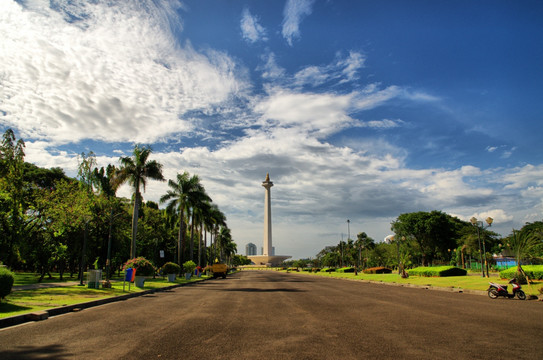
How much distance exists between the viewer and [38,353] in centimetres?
644

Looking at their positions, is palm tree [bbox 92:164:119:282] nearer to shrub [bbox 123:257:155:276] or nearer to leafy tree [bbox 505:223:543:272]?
shrub [bbox 123:257:155:276]

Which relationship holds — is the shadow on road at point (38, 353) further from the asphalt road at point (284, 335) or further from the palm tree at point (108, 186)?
the palm tree at point (108, 186)

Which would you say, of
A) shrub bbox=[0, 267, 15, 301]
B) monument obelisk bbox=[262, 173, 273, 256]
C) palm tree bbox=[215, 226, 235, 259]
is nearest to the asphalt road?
shrub bbox=[0, 267, 15, 301]

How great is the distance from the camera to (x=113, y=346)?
6.94 metres

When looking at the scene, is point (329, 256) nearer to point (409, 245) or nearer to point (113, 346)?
point (409, 245)

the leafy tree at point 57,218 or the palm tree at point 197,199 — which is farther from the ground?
the palm tree at point 197,199

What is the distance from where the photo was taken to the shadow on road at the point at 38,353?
20.1ft

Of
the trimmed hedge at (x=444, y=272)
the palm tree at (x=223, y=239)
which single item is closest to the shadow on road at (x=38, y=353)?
the trimmed hedge at (x=444, y=272)

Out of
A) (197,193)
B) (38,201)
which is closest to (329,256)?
(197,193)

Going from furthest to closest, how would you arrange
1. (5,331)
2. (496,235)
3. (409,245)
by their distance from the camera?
(496,235) → (409,245) → (5,331)

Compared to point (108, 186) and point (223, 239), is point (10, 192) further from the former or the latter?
point (223, 239)

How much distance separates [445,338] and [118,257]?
41346 mm

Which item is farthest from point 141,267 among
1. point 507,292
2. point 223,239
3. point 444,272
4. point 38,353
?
point 223,239

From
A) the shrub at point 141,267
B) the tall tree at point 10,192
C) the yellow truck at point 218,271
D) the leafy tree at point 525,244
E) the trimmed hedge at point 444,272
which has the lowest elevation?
the yellow truck at point 218,271
